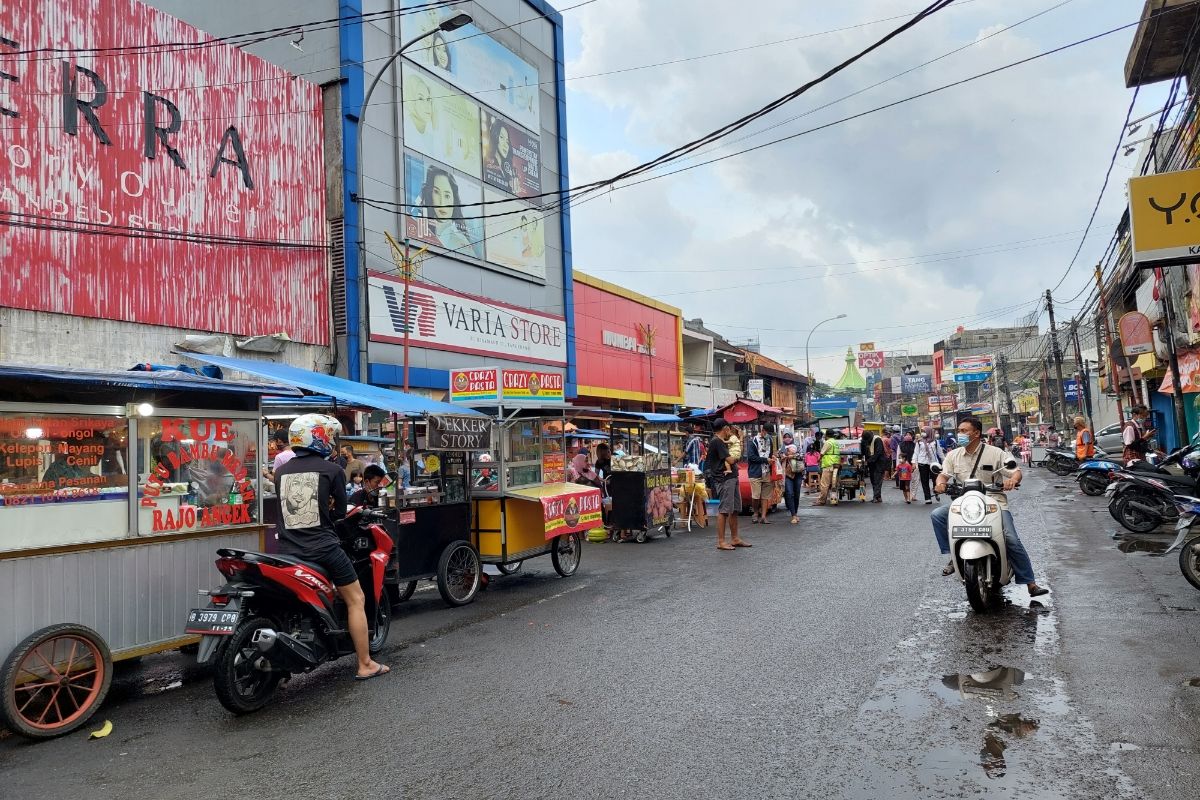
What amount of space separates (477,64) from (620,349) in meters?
14.0

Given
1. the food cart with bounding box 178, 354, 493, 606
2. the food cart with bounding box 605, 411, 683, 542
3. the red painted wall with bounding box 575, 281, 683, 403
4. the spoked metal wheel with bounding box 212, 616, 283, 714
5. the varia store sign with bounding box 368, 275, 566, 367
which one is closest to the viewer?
the spoked metal wheel with bounding box 212, 616, 283, 714

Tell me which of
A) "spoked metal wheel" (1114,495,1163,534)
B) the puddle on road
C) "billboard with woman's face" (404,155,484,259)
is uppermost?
"billboard with woman's face" (404,155,484,259)

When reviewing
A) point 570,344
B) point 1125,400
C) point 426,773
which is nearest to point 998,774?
point 426,773

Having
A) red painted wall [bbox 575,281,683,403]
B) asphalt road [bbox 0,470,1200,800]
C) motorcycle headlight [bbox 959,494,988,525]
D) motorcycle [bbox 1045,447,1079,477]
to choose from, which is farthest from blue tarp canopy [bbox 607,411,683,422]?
motorcycle [bbox 1045,447,1079,477]

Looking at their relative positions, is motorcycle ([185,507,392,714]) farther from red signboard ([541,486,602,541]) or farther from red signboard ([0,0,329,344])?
red signboard ([0,0,329,344])

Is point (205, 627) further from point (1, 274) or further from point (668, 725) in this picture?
point (1, 274)

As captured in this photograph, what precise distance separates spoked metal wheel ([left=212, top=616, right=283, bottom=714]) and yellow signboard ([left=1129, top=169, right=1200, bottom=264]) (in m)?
10.6

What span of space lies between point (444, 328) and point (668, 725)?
18811mm

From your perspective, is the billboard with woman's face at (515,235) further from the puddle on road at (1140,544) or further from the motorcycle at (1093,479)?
the puddle on road at (1140,544)

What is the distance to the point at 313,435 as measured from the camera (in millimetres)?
5898

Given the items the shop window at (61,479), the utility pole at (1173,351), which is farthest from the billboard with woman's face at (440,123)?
the utility pole at (1173,351)

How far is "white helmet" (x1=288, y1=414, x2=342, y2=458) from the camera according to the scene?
5.87m

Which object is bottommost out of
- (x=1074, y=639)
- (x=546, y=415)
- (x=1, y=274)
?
(x=1074, y=639)

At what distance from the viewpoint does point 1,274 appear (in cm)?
1276
